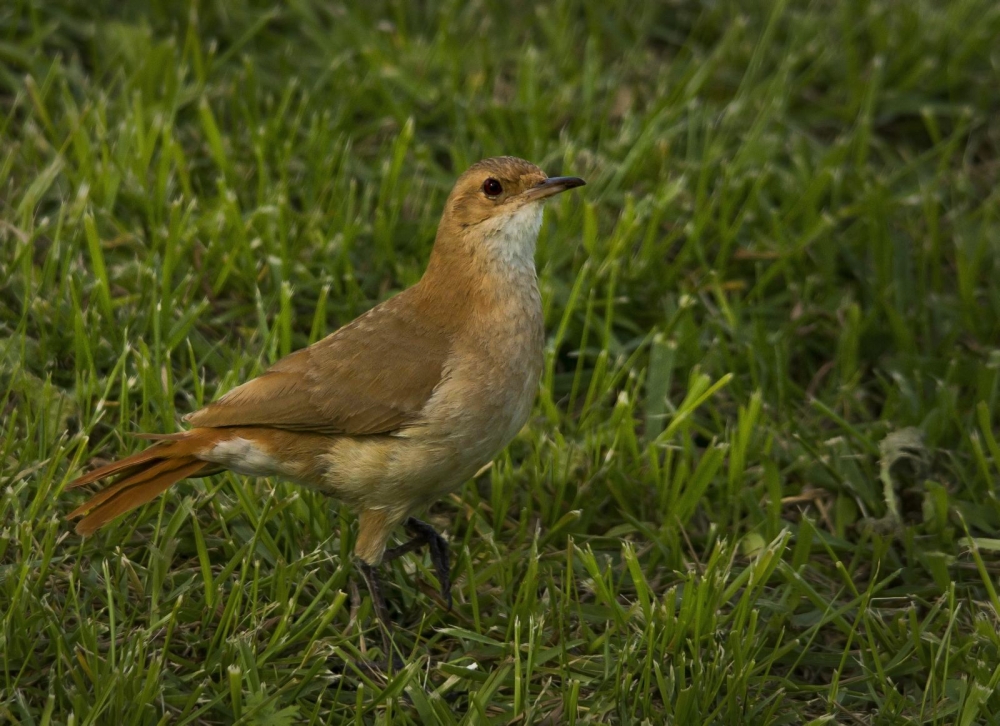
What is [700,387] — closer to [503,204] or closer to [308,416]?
[503,204]

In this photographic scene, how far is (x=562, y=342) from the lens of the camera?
5621mm

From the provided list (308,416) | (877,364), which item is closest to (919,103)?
(877,364)

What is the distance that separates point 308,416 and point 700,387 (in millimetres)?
1544

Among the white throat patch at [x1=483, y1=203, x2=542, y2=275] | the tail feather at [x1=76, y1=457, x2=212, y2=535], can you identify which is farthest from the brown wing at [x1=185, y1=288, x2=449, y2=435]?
the white throat patch at [x1=483, y1=203, x2=542, y2=275]

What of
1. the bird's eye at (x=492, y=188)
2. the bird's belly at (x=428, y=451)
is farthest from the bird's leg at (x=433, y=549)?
the bird's eye at (x=492, y=188)

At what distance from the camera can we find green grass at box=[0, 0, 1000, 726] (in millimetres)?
4117

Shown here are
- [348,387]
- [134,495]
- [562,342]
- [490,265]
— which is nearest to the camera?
[134,495]

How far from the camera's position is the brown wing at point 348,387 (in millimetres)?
4254

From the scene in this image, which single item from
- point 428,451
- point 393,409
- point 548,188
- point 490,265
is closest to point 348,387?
point 393,409

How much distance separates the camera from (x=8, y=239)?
5.39 meters

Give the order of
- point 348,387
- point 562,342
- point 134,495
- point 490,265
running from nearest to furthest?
point 134,495, point 348,387, point 490,265, point 562,342

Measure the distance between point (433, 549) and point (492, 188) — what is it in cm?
124

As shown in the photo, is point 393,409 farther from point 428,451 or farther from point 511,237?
point 511,237

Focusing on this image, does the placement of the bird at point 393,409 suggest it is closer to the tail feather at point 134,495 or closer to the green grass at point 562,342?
the tail feather at point 134,495
